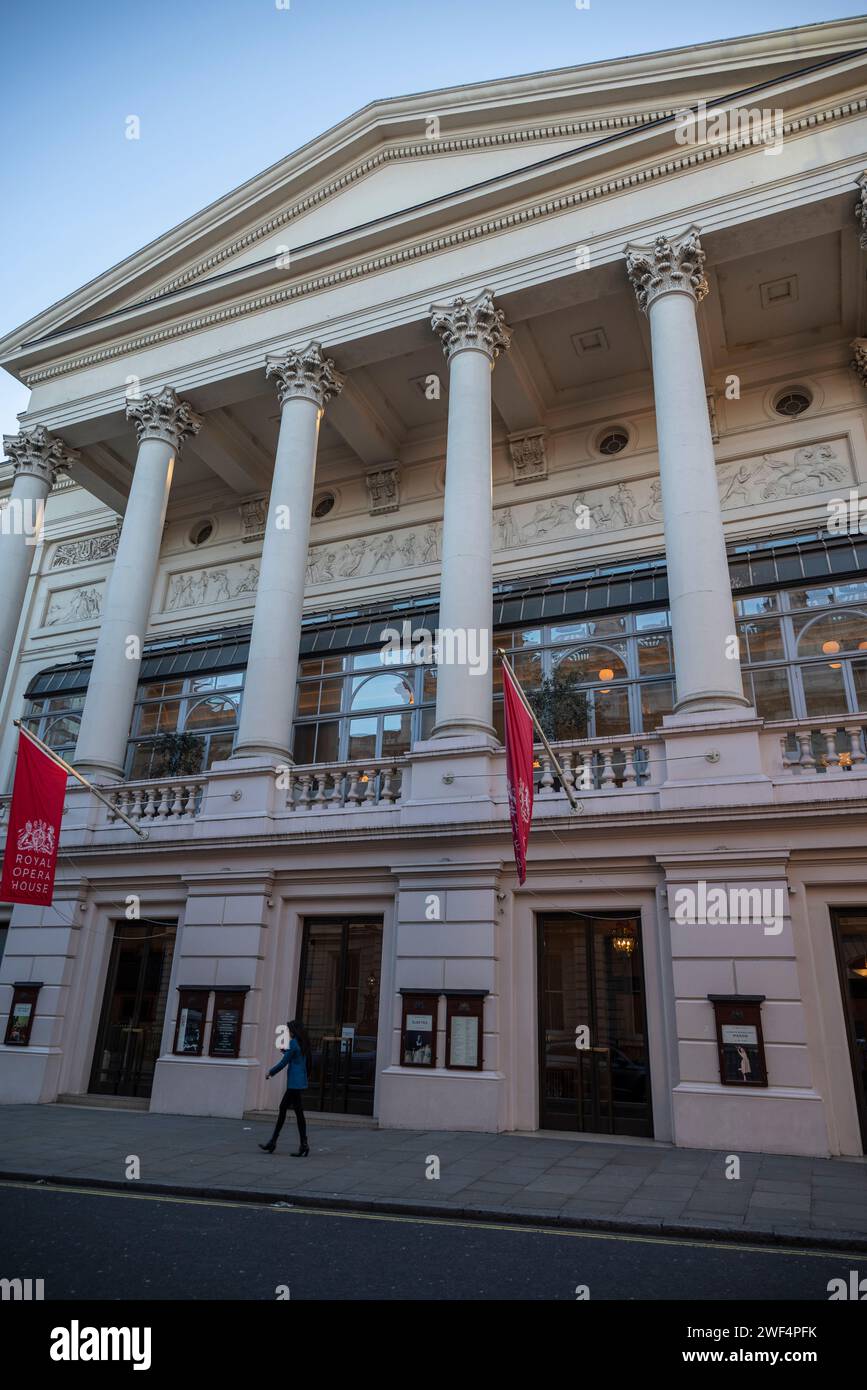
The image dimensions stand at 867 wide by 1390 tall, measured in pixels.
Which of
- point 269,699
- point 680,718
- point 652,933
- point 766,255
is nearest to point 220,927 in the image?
point 269,699

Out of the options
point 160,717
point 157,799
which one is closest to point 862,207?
point 157,799

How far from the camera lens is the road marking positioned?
6938 millimetres

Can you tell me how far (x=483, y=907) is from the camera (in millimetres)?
13828

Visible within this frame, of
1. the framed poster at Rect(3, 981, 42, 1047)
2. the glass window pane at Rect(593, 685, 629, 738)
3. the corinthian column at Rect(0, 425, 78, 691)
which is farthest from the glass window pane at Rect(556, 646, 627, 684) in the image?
the corinthian column at Rect(0, 425, 78, 691)

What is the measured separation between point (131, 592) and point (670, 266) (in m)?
13.8

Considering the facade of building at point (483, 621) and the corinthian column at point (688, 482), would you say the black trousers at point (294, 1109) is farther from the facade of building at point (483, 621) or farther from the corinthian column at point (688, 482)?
the corinthian column at point (688, 482)

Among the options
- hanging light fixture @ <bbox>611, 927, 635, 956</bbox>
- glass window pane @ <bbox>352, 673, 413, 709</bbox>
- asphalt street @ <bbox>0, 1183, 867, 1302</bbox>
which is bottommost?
asphalt street @ <bbox>0, 1183, 867, 1302</bbox>

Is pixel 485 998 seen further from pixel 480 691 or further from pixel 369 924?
pixel 480 691

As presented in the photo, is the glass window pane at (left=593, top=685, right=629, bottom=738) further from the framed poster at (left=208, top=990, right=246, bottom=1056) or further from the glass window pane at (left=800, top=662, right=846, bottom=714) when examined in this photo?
the framed poster at (left=208, top=990, right=246, bottom=1056)

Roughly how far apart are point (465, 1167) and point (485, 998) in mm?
3360

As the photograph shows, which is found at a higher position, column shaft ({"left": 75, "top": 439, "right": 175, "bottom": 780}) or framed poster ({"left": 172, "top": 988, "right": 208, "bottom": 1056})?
column shaft ({"left": 75, "top": 439, "right": 175, "bottom": 780})

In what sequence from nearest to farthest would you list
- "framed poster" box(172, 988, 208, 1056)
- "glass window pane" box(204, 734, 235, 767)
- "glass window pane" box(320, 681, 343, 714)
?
A: "framed poster" box(172, 988, 208, 1056), "glass window pane" box(320, 681, 343, 714), "glass window pane" box(204, 734, 235, 767)

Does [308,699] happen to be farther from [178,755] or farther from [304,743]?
[178,755]

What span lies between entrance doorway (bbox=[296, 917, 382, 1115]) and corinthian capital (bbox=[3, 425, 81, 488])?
1582cm
